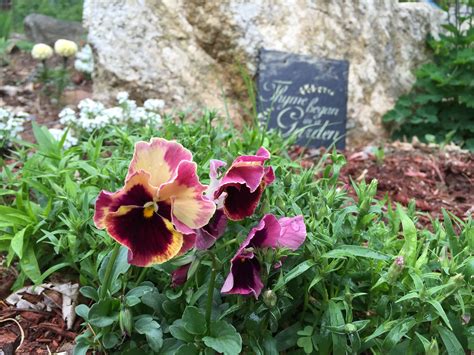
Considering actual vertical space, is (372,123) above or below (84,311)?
below

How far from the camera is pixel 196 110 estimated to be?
4.29m

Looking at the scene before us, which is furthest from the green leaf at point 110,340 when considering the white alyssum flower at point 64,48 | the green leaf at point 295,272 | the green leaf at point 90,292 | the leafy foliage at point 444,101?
the white alyssum flower at point 64,48

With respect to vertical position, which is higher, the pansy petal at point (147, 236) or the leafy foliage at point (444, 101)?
the pansy petal at point (147, 236)

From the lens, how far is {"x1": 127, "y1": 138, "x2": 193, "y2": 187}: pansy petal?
1314 millimetres

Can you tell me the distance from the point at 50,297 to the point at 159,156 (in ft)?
3.01

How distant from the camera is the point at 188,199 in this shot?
1329 millimetres

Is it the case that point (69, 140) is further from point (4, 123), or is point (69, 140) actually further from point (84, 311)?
point (84, 311)

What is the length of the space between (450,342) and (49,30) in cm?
627

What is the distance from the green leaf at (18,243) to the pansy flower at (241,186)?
0.80m

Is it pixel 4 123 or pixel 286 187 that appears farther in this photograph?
pixel 4 123

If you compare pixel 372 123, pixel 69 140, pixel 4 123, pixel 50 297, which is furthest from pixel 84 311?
pixel 372 123

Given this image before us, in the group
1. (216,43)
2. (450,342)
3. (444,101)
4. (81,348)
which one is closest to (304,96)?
(216,43)

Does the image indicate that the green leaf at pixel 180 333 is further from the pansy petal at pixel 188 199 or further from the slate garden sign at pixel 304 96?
the slate garden sign at pixel 304 96

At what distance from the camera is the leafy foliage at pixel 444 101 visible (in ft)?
15.0
